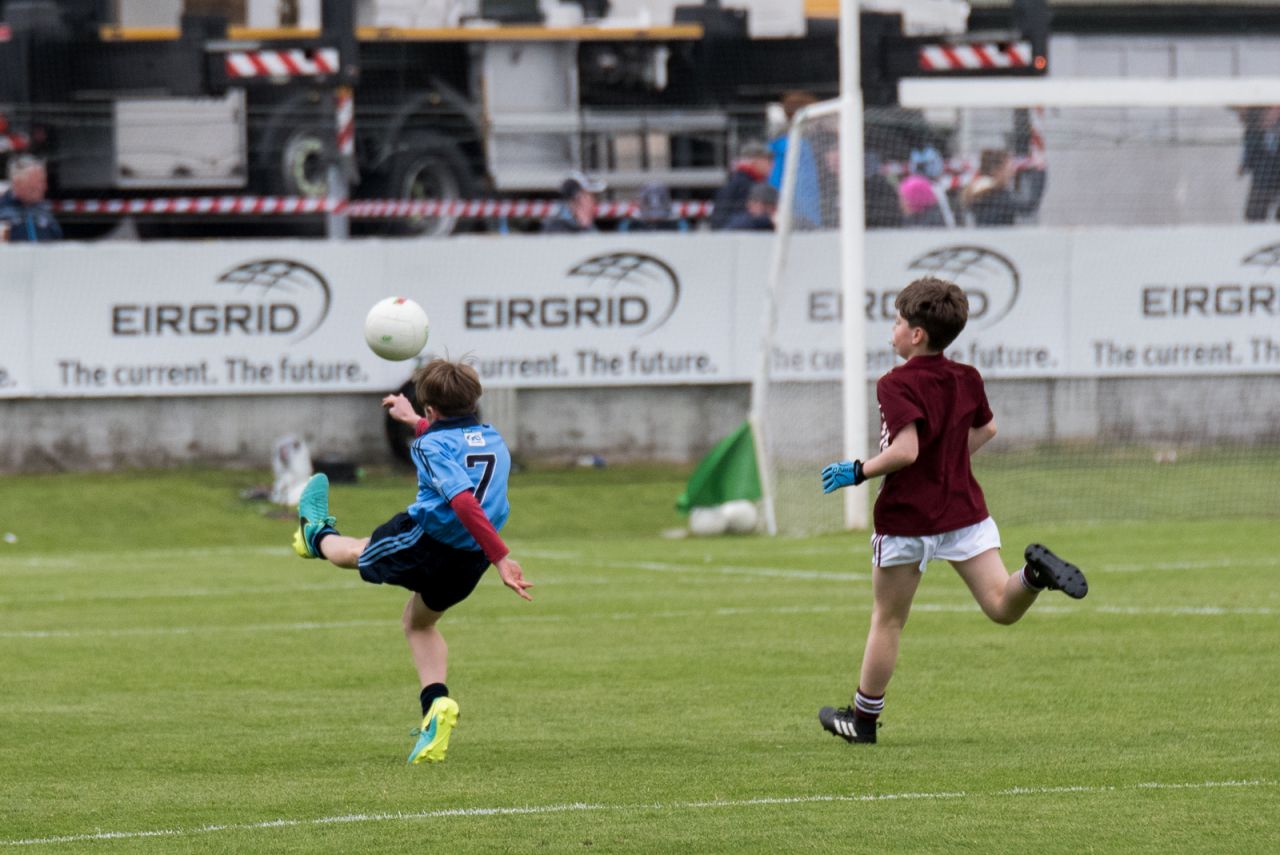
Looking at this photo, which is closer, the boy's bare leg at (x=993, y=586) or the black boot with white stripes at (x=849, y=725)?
the boy's bare leg at (x=993, y=586)

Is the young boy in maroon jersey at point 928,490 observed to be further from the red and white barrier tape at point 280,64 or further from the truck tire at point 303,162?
the truck tire at point 303,162

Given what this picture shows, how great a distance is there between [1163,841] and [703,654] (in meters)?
4.92

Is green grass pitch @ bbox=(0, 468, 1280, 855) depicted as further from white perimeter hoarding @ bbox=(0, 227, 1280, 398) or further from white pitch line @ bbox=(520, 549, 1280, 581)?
white perimeter hoarding @ bbox=(0, 227, 1280, 398)

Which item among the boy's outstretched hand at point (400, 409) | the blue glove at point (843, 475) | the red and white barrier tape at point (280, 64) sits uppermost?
the red and white barrier tape at point (280, 64)

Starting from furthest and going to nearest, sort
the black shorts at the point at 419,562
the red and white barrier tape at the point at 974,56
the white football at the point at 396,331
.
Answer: the red and white barrier tape at the point at 974,56 → the white football at the point at 396,331 → the black shorts at the point at 419,562

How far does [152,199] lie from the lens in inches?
898

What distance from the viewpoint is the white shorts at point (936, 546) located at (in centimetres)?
781

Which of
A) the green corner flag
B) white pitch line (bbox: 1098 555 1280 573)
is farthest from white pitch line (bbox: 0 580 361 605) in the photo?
white pitch line (bbox: 1098 555 1280 573)

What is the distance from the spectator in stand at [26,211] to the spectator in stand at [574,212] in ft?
16.1

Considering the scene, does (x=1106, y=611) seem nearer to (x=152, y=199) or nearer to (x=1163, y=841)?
(x=1163, y=841)

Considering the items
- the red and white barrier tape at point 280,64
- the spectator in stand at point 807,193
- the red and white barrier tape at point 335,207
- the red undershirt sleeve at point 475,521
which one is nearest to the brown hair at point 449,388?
the red undershirt sleeve at point 475,521

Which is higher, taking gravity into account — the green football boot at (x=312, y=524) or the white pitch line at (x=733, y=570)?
the green football boot at (x=312, y=524)

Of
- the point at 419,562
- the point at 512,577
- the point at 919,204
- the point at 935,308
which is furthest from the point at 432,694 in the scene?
the point at 919,204

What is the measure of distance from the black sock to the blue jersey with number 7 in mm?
528
